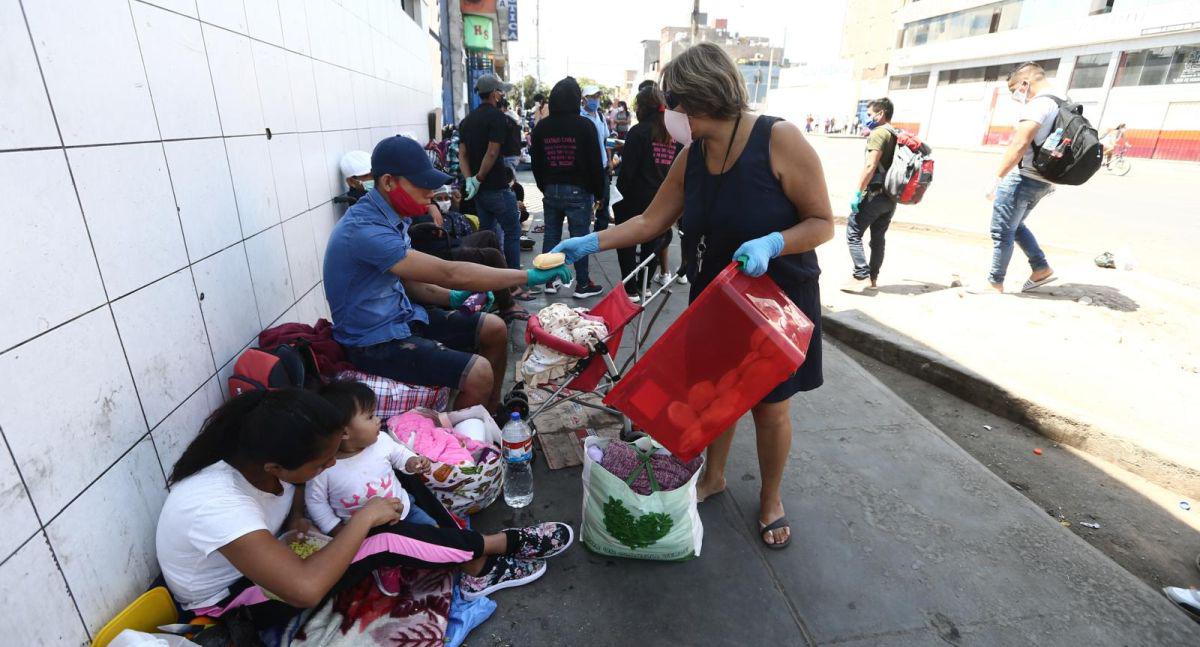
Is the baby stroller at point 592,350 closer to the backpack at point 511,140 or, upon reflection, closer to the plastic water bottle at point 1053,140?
the backpack at point 511,140

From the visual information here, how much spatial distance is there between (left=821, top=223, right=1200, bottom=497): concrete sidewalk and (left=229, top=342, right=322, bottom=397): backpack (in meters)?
4.08

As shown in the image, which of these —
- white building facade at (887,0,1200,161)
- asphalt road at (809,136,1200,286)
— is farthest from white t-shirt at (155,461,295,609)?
white building facade at (887,0,1200,161)

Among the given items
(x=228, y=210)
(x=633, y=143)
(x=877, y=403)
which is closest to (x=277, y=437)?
(x=228, y=210)

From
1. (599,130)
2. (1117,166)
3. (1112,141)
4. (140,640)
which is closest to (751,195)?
(140,640)

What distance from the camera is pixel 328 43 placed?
155 inches

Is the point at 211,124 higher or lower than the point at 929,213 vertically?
higher

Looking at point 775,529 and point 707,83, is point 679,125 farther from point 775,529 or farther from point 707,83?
point 775,529

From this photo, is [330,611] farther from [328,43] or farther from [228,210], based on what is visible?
[328,43]

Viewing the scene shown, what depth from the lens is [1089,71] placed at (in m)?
27.8

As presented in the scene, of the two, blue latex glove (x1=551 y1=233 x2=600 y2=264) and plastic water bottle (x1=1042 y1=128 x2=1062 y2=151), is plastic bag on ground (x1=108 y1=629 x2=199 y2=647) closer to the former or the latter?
blue latex glove (x1=551 y1=233 x2=600 y2=264)

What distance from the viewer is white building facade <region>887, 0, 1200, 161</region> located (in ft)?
77.5

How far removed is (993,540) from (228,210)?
3532 mm

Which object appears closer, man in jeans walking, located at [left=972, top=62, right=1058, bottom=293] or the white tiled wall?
the white tiled wall

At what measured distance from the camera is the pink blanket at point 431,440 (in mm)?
2422
